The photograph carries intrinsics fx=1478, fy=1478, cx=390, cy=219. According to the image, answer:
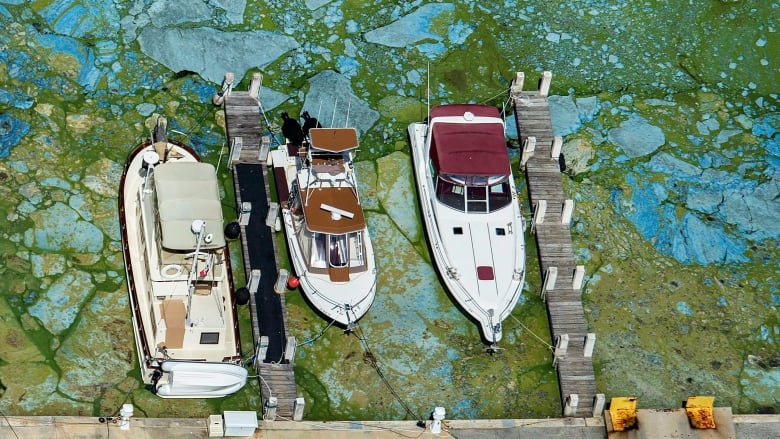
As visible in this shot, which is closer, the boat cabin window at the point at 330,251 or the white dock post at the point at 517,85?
the boat cabin window at the point at 330,251

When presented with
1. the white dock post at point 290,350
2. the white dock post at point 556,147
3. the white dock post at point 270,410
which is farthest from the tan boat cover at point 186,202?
the white dock post at point 556,147

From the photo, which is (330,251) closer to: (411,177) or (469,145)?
(411,177)

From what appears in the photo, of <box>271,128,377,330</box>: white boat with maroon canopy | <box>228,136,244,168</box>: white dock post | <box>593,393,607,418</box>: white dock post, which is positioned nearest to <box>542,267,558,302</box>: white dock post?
<box>593,393,607,418</box>: white dock post

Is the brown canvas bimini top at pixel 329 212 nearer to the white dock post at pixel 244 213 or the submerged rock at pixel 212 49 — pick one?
the white dock post at pixel 244 213

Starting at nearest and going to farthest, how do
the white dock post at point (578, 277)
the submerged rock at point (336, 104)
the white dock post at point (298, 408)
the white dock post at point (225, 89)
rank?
the white dock post at point (298, 408)
the white dock post at point (578, 277)
the white dock post at point (225, 89)
the submerged rock at point (336, 104)

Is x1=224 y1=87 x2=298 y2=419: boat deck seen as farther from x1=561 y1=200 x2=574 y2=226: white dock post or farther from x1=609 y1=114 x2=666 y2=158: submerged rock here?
x1=609 y1=114 x2=666 y2=158: submerged rock
